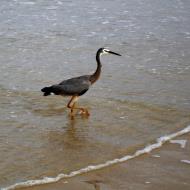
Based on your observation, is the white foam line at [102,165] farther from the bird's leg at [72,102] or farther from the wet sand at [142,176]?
the bird's leg at [72,102]

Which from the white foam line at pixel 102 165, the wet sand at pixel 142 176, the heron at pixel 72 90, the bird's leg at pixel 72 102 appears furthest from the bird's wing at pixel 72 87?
the wet sand at pixel 142 176

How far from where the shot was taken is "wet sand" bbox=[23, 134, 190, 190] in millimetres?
6094

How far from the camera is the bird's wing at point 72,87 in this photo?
354 inches

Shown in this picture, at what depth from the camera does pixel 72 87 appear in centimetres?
905

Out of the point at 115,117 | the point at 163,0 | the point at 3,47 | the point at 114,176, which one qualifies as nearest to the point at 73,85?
the point at 115,117

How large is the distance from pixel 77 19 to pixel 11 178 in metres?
11.2

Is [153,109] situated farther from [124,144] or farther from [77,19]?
[77,19]

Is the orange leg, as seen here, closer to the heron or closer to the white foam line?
the heron

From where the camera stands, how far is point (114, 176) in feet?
21.0

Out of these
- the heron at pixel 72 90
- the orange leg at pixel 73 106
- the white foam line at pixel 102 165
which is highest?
the heron at pixel 72 90

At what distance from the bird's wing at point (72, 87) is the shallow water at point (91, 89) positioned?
347 millimetres

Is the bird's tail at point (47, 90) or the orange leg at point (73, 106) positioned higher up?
the bird's tail at point (47, 90)

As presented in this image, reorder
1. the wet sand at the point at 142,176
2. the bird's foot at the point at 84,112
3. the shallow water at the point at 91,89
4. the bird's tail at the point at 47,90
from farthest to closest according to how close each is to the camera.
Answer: the bird's tail at the point at 47,90 < the bird's foot at the point at 84,112 < the shallow water at the point at 91,89 < the wet sand at the point at 142,176

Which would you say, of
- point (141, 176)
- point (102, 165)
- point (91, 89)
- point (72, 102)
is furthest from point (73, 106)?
point (141, 176)
